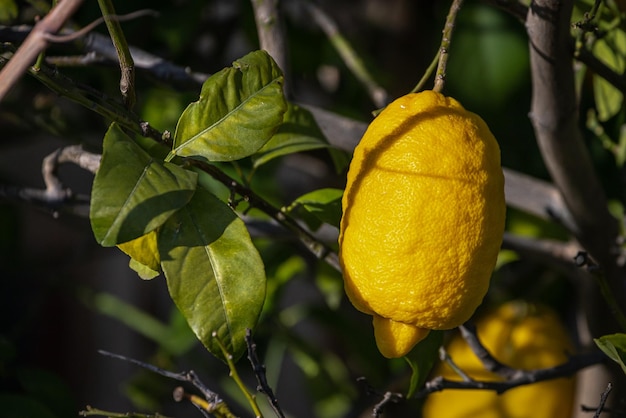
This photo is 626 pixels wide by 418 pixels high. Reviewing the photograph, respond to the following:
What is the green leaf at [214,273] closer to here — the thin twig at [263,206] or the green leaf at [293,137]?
the thin twig at [263,206]

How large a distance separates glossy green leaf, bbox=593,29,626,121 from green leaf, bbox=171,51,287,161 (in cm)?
32

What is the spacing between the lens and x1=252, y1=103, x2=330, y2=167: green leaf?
0.58 metres

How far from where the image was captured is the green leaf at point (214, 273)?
1.43 feet

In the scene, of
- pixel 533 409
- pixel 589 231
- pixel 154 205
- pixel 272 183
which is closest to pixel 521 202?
pixel 589 231

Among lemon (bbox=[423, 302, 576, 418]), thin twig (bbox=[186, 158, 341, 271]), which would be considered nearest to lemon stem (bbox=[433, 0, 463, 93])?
thin twig (bbox=[186, 158, 341, 271])

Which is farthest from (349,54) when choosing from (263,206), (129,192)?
(129,192)

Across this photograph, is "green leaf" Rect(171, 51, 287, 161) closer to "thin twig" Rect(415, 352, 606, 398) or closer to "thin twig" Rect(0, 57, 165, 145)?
"thin twig" Rect(0, 57, 165, 145)

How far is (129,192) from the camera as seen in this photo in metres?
0.39

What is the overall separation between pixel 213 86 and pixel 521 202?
1.25 ft

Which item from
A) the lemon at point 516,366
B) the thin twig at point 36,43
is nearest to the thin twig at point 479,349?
the lemon at point 516,366

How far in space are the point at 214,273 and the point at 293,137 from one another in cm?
18

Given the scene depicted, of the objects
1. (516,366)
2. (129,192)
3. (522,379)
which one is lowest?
(516,366)

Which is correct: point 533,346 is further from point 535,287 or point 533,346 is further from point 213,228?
point 213,228

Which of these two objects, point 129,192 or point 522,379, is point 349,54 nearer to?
point 522,379
